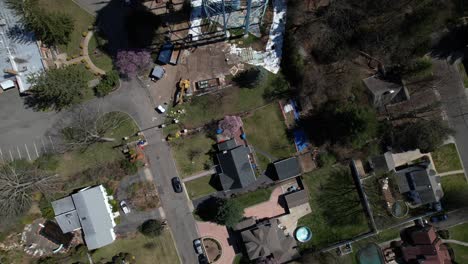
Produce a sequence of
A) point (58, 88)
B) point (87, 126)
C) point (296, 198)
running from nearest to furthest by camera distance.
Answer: point (58, 88) < point (87, 126) < point (296, 198)

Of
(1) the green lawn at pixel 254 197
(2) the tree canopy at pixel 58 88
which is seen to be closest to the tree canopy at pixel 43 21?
(2) the tree canopy at pixel 58 88

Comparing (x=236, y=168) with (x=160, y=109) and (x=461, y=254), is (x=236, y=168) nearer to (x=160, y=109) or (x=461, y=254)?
(x=160, y=109)

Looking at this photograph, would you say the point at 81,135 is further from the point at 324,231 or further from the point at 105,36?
the point at 324,231

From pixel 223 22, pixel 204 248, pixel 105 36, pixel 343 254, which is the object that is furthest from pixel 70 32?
pixel 343 254

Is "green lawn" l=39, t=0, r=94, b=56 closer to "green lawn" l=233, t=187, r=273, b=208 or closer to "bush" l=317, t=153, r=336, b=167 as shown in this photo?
"green lawn" l=233, t=187, r=273, b=208

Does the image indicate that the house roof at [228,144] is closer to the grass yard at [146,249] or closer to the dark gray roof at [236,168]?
the dark gray roof at [236,168]

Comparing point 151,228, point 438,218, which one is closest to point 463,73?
point 438,218

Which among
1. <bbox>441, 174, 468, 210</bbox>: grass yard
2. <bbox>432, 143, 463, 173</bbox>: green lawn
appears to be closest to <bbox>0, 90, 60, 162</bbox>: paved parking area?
<bbox>432, 143, 463, 173</bbox>: green lawn
